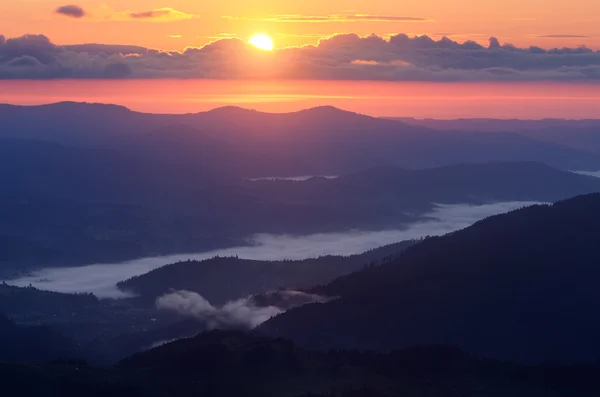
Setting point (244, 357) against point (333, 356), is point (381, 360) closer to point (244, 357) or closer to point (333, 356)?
Result: point (333, 356)

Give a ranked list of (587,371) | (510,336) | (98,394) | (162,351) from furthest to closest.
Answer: (510,336)
(162,351)
(587,371)
(98,394)

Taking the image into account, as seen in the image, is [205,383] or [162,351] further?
[162,351]

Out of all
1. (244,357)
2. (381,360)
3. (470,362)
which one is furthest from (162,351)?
(470,362)

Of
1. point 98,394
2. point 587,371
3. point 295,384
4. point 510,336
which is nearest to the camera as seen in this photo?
point 98,394

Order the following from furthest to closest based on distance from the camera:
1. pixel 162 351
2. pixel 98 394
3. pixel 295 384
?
pixel 162 351 → pixel 295 384 → pixel 98 394

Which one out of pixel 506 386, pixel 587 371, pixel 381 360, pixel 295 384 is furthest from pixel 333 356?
pixel 587 371

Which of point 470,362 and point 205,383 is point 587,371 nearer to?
point 470,362
